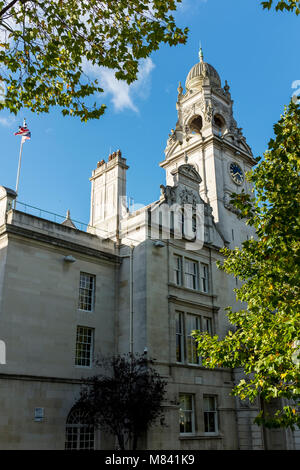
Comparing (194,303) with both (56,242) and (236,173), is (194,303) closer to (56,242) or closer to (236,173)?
(56,242)

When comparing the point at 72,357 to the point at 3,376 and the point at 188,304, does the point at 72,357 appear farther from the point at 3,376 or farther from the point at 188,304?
the point at 188,304

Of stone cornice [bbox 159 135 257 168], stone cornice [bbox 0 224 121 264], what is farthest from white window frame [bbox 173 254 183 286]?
stone cornice [bbox 159 135 257 168]

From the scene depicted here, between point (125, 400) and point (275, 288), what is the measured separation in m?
11.1

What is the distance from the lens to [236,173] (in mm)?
42062

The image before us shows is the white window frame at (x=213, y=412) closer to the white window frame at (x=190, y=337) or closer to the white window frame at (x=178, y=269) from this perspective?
the white window frame at (x=190, y=337)

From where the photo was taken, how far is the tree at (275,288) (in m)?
13.4

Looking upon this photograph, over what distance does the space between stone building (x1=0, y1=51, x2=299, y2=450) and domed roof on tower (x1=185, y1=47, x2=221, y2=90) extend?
18.2 m

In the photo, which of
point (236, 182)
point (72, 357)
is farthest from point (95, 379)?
point (236, 182)

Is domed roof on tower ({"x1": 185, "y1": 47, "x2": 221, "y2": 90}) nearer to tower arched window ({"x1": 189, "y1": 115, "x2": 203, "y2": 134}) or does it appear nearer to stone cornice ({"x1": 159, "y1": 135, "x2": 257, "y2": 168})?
tower arched window ({"x1": 189, "y1": 115, "x2": 203, "y2": 134})

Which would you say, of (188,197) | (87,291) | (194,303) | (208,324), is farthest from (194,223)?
(87,291)

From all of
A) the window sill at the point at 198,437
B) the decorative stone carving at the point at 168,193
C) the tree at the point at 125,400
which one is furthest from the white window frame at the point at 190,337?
the decorative stone carving at the point at 168,193

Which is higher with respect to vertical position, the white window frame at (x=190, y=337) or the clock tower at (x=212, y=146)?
the clock tower at (x=212, y=146)

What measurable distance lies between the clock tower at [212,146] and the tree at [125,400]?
1675 centimetres

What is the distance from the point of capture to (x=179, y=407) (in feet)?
83.5
